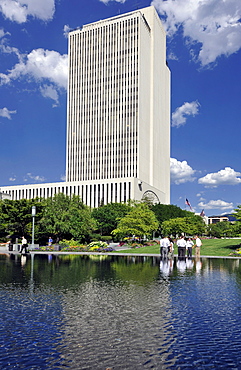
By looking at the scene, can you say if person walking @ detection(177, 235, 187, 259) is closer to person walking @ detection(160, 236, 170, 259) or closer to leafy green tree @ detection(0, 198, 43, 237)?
person walking @ detection(160, 236, 170, 259)

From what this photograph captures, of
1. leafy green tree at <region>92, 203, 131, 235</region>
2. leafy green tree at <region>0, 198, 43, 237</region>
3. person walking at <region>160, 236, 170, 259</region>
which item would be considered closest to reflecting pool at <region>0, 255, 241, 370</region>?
person walking at <region>160, 236, 170, 259</region>

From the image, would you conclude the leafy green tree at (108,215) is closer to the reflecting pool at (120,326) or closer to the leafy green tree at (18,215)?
the leafy green tree at (18,215)

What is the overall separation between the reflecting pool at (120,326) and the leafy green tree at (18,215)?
42.9 meters

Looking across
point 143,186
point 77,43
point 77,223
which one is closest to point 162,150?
point 143,186

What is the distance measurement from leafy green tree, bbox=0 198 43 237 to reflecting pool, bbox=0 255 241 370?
42876mm

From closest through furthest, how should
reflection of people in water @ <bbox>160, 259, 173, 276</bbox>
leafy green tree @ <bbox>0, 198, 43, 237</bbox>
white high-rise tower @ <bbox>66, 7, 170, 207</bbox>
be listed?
reflection of people in water @ <bbox>160, 259, 173, 276</bbox> → leafy green tree @ <bbox>0, 198, 43, 237</bbox> → white high-rise tower @ <bbox>66, 7, 170, 207</bbox>

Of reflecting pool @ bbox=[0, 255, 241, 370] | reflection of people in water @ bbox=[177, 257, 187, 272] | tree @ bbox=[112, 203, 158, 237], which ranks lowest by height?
reflection of people in water @ bbox=[177, 257, 187, 272]

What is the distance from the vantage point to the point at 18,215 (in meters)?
55.5

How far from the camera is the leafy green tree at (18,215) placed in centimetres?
5580

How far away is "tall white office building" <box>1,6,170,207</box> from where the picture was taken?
12194 cm

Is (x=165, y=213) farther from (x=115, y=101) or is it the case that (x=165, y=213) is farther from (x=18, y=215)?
(x=115, y=101)

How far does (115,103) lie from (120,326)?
399 ft

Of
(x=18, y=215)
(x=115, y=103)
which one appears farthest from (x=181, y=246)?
(x=115, y=103)

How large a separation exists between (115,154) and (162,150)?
3008 centimetres
